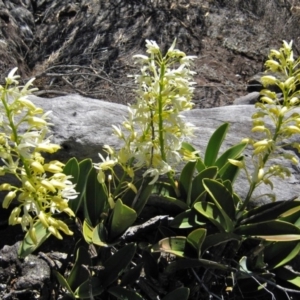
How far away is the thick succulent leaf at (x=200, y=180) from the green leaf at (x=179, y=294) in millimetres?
535

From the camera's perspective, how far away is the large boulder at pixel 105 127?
3.90 meters

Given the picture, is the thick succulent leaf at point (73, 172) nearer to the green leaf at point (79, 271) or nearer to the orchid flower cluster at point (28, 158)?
the green leaf at point (79, 271)

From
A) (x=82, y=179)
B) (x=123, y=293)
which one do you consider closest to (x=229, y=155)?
(x=82, y=179)

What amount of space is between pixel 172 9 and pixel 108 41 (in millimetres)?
829

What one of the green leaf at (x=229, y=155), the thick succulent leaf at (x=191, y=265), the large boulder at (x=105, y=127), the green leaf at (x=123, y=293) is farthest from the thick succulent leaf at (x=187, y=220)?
the large boulder at (x=105, y=127)

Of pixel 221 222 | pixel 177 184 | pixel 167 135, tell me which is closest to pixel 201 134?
pixel 177 184

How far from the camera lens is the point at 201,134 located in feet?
13.5

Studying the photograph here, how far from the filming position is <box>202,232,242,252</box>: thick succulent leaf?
3.18 m

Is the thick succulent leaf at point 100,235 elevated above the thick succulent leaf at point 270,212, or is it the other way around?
the thick succulent leaf at point 270,212

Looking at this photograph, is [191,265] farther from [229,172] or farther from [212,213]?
A: [229,172]

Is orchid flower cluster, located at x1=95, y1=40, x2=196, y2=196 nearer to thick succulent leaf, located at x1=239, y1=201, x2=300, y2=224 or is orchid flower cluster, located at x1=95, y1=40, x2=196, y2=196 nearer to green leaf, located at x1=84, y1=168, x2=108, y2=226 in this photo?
green leaf, located at x1=84, y1=168, x2=108, y2=226

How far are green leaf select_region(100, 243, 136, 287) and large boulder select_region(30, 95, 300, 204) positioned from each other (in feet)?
2.83

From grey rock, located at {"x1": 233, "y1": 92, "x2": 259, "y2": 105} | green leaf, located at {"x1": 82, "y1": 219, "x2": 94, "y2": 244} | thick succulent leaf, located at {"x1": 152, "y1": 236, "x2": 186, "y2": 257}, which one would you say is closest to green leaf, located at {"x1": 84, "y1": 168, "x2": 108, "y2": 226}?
green leaf, located at {"x1": 82, "y1": 219, "x2": 94, "y2": 244}

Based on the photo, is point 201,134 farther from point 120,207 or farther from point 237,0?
point 237,0
